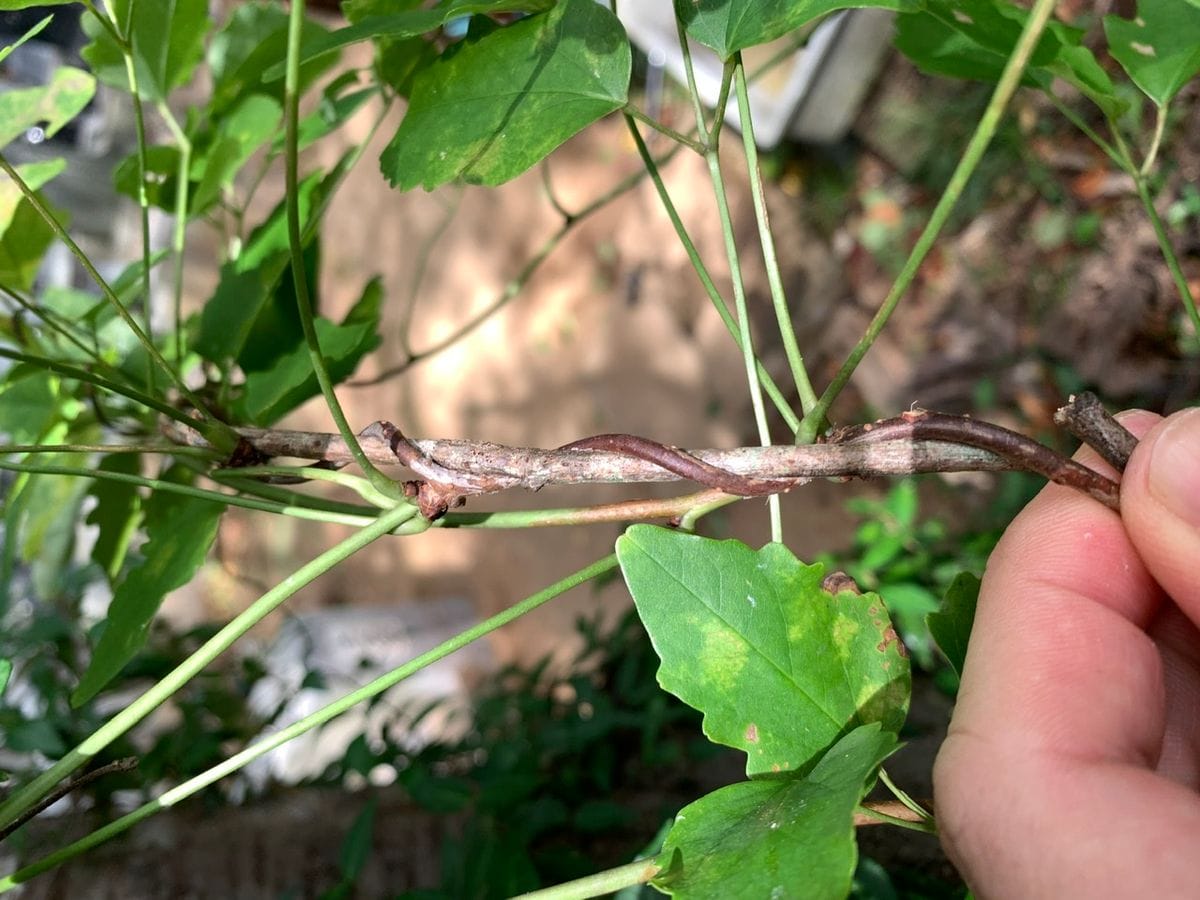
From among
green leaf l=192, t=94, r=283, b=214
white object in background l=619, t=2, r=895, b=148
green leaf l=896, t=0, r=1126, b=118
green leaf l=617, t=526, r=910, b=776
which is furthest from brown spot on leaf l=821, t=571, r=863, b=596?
white object in background l=619, t=2, r=895, b=148

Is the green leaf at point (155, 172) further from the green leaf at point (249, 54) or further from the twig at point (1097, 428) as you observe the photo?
the twig at point (1097, 428)

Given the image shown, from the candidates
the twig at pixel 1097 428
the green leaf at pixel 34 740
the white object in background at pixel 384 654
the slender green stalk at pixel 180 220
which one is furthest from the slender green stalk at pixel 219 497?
the white object in background at pixel 384 654

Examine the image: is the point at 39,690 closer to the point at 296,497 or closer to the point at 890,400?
the point at 296,497

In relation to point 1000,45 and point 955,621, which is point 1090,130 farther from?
point 955,621

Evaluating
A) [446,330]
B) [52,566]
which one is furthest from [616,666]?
[446,330]

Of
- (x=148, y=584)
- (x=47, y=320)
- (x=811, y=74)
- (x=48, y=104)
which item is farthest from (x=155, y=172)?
(x=811, y=74)

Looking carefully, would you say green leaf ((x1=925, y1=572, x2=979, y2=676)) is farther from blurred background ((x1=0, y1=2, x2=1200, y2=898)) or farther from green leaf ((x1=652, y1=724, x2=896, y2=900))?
blurred background ((x1=0, y1=2, x2=1200, y2=898))

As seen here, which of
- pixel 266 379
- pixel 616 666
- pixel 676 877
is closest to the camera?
pixel 676 877
